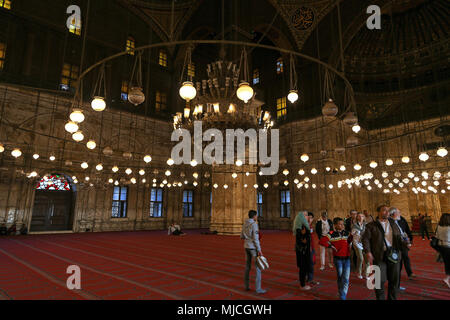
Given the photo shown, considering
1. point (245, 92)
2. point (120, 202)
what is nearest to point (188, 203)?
point (120, 202)

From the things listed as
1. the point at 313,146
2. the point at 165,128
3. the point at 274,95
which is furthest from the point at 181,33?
the point at 313,146

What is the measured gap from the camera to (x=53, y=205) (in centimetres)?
1284

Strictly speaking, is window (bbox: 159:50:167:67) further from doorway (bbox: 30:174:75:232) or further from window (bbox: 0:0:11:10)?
doorway (bbox: 30:174:75:232)

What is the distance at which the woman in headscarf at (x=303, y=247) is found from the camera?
3697 mm

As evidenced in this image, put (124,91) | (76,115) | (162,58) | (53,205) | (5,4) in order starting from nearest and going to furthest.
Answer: (76,115)
(5,4)
(53,205)
(124,91)
(162,58)

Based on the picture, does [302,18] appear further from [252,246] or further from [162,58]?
[252,246]

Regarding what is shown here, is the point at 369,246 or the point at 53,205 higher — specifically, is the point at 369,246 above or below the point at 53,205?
below

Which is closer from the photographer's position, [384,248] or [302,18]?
[384,248]

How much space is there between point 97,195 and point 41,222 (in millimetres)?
2572

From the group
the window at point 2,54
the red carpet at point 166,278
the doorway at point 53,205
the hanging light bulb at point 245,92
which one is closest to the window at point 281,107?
the red carpet at point 166,278

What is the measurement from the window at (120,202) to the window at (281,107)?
10070 millimetres

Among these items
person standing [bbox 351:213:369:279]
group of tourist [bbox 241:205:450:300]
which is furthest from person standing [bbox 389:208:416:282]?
person standing [bbox 351:213:369:279]

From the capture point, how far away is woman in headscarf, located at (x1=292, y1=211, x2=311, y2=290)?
3.70 meters

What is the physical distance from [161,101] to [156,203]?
6073 millimetres
